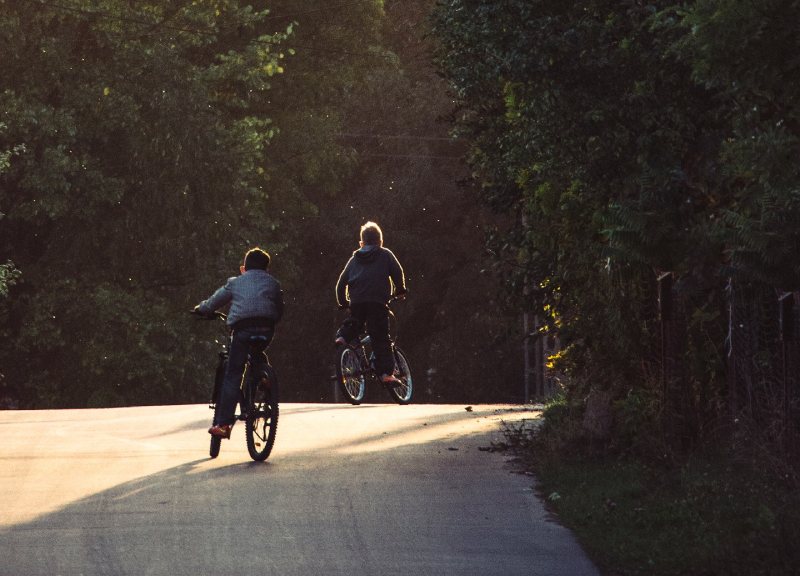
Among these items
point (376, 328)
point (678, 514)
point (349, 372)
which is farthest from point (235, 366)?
point (349, 372)

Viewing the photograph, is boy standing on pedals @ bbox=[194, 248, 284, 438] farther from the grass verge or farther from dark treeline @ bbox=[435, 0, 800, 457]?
the grass verge

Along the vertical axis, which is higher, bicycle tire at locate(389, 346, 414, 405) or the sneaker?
bicycle tire at locate(389, 346, 414, 405)

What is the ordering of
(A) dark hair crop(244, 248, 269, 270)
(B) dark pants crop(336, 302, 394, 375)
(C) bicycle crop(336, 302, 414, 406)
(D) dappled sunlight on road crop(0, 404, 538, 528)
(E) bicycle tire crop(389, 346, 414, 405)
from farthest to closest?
1. (E) bicycle tire crop(389, 346, 414, 405)
2. (C) bicycle crop(336, 302, 414, 406)
3. (B) dark pants crop(336, 302, 394, 375)
4. (A) dark hair crop(244, 248, 269, 270)
5. (D) dappled sunlight on road crop(0, 404, 538, 528)

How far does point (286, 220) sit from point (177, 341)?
12541 millimetres

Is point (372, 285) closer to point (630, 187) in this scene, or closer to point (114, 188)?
point (630, 187)

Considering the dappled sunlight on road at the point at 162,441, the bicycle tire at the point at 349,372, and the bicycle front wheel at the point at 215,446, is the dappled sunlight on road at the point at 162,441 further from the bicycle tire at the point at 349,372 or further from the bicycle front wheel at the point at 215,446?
the bicycle tire at the point at 349,372

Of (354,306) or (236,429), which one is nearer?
(236,429)

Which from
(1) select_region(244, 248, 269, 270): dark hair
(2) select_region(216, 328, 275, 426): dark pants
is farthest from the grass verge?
(1) select_region(244, 248, 269, 270): dark hair

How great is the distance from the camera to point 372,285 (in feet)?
61.3

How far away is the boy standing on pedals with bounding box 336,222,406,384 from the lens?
18547mm

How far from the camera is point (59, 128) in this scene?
1400 inches

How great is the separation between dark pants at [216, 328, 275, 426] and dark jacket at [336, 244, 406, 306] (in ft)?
14.4

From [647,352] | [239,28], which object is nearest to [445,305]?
[239,28]

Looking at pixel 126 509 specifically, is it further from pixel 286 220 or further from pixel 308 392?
pixel 308 392
